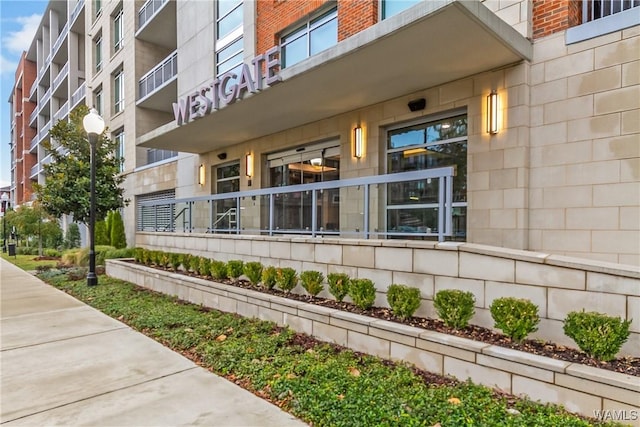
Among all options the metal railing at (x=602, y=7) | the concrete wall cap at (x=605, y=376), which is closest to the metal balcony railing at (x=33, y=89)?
the metal railing at (x=602, y=7)

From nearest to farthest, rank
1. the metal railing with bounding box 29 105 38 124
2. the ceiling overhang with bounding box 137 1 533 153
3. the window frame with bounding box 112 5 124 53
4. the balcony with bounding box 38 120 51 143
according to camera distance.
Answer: the ceiling overhang with bounding box 137 1 533 153 → the window frame with bounding box 112 5 124 53 → the balcony with bounding box 38 120 51 143 → the metal railing with bounding box 29 105 38 124

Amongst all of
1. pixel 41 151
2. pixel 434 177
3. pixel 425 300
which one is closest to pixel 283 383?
pixel 425 300

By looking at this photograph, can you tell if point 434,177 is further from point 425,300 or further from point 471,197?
point 471,197

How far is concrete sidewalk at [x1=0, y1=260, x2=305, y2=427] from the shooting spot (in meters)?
3.22

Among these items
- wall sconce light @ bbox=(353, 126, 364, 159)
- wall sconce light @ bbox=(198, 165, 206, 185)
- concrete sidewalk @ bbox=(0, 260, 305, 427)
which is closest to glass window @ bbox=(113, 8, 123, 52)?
wall sconce light @ bbox=(198, 165, 206, 185)

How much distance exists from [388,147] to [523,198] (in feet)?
10.5

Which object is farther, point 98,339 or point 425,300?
point 98,339

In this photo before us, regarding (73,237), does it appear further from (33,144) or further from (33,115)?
(33,115)

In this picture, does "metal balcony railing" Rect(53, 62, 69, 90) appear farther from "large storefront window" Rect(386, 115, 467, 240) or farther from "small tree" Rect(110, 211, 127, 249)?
"large storefront window" Rect(386, 115, 467, 240)

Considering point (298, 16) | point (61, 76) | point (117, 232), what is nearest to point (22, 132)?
point (61, 76)

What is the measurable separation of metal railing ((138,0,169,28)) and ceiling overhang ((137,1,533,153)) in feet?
34.9

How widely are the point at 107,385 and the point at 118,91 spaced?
21.5 metres

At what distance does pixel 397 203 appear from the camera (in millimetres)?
5461

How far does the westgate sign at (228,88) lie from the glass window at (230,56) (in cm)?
334
